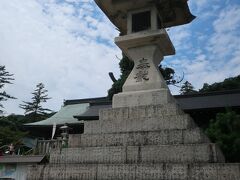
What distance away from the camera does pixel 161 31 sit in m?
6.36

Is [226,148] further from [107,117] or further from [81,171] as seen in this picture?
[81,171]

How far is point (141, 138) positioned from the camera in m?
5.23

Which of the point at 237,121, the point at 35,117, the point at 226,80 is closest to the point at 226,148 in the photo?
the point at 237,121

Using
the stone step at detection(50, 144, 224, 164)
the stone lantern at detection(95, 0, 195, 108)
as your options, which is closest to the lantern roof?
the stone lantern at detection(95, 0, 195, 108)

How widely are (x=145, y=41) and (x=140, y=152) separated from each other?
2.75 metres

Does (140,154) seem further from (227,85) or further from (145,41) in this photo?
(227,85)

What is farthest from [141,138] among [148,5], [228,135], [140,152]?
[228,135]

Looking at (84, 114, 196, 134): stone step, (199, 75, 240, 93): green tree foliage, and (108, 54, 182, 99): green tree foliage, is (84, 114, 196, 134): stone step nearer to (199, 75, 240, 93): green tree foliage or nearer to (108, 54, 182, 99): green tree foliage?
(108, 54, 182, 99): green tree foliage

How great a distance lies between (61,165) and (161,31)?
3541 millimetres

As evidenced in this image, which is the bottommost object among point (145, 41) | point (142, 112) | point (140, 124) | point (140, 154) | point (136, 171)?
point (136, 171)

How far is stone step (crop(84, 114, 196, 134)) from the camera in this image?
5.26m

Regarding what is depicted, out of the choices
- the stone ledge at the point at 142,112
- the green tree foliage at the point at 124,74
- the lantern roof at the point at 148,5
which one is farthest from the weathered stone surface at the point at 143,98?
the green tree foliage at the point at 124,74

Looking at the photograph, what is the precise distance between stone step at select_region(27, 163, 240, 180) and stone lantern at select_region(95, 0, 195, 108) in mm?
1677

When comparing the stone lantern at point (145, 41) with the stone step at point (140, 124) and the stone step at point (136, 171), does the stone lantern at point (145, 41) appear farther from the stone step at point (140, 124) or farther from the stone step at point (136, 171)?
the stone step at point (136, 171)
